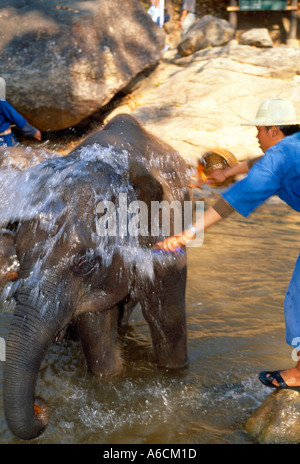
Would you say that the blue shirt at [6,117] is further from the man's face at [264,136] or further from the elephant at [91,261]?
the man's face at [264,136]

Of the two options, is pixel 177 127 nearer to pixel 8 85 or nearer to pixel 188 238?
pixel 8 85

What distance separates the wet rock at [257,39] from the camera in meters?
12.5

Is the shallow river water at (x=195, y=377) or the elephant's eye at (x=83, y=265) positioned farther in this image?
the shallow river water at (x=195, y=377)

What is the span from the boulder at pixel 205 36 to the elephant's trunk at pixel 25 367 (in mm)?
10477

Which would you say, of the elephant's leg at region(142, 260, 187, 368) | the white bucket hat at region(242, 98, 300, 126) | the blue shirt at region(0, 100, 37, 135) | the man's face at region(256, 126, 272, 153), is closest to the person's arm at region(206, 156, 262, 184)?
the man's face at region(256, 126, 272, 153)

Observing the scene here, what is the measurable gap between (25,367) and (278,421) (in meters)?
1.51

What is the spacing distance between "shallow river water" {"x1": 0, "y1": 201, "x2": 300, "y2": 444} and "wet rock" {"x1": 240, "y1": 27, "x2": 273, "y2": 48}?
7.42m

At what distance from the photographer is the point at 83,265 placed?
3.23 m

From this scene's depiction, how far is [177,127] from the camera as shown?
1025 centimetres

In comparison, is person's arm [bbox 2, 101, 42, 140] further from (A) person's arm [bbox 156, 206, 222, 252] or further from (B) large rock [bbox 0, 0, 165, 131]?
(A) person's arm [bbox 156, 206, 222, 252]

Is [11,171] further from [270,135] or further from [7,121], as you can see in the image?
[7,121]

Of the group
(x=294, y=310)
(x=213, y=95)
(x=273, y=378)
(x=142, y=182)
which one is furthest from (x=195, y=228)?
(x=213, y=95)

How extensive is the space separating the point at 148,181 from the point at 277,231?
448 centimetres

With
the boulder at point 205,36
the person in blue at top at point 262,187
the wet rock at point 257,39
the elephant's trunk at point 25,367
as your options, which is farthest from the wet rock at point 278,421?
the wet rock at point 257,39
